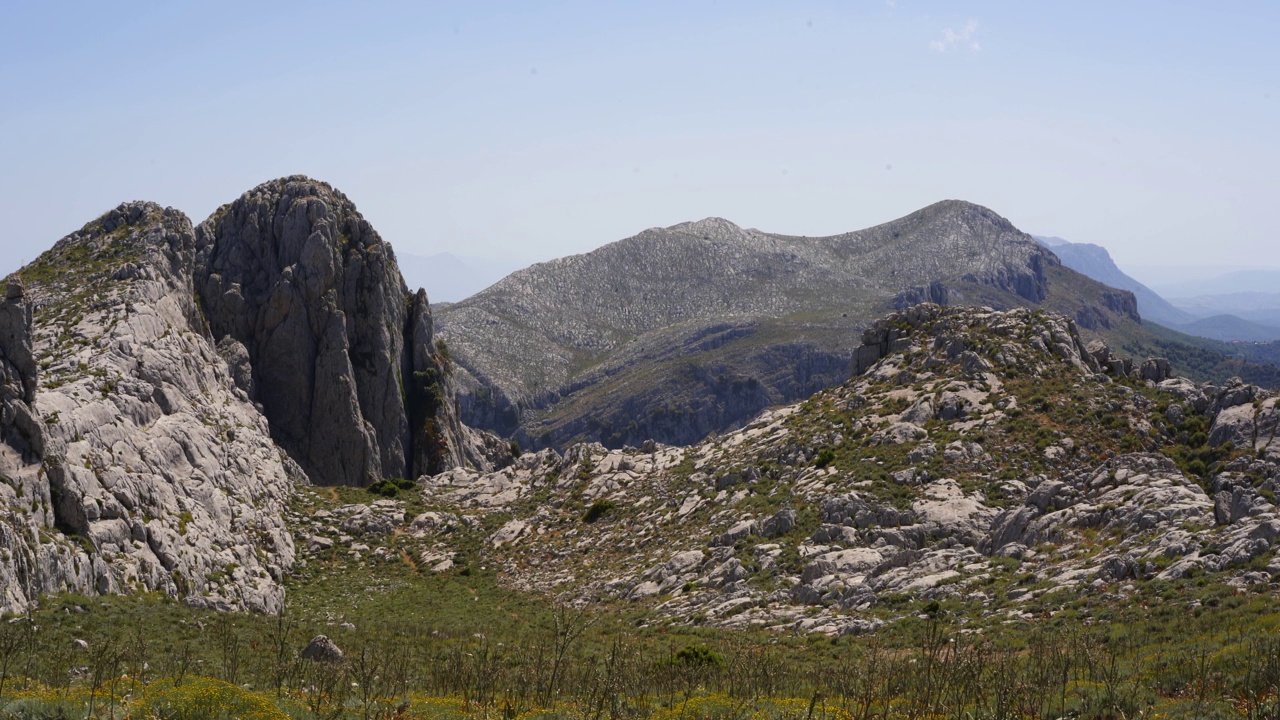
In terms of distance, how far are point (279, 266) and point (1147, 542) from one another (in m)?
75.1

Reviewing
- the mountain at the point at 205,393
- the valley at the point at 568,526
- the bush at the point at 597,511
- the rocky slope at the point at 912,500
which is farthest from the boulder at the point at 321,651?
the bush at the point at 597,511

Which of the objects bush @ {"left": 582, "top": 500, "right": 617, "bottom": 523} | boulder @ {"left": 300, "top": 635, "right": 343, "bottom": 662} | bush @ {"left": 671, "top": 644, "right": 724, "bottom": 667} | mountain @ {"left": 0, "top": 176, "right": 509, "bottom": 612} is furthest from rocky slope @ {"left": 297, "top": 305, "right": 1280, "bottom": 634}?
boulder @ {"left": 300, "top": 635, "right": 343, "bottom": 662}

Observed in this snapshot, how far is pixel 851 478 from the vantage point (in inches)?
2231

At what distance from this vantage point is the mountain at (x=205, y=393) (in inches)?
1721

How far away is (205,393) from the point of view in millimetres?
68375

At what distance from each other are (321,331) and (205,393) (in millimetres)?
20574

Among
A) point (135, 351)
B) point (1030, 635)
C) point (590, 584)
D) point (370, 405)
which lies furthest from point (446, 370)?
point (1030, 635)

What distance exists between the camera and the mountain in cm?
4372

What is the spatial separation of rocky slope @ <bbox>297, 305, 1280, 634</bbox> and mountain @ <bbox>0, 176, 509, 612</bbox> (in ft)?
33.5

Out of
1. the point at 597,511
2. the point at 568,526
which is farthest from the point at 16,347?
the point at 597,511

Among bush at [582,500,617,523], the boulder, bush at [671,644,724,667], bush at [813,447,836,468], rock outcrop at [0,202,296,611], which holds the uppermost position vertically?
rock outcrop at [0,202,296,611]

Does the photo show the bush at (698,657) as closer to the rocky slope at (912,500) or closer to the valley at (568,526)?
the valley at (568,526)

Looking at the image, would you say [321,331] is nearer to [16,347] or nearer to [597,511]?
[597,511]

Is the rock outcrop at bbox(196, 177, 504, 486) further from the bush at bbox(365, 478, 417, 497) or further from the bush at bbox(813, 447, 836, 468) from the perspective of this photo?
the bush at bbox(813, 447, 836, 468)
